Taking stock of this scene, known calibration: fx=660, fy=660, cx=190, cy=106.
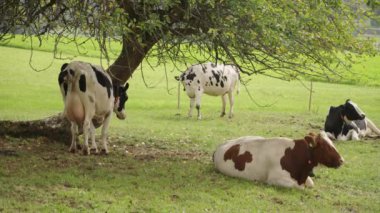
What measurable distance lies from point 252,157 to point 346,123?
763 centimetres

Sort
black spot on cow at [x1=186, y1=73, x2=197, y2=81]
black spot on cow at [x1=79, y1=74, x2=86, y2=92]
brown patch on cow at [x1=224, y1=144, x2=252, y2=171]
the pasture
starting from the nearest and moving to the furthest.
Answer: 1. the pasture
2. brown patch on cow at [x1=224, y1=144, x2=252, y2=171]
3. black spot on cow at [x1=79, y1=74, x2=86, y2=92]
4. black spot on cow at [x1=186, y1=73, x2=197, y2=81]

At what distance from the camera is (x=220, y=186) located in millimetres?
10180

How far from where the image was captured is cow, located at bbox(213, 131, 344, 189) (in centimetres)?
1051

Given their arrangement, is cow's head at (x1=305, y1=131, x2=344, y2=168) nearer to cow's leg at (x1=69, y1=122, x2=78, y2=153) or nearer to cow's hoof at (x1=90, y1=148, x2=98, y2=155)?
cow's hoof at (x1=90, y1=148, x2=98, y2=155)

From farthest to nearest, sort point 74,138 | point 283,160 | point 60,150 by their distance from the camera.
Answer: point 60,150
point 74,138
point 283,160

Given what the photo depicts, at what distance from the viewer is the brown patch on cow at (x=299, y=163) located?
415 inches

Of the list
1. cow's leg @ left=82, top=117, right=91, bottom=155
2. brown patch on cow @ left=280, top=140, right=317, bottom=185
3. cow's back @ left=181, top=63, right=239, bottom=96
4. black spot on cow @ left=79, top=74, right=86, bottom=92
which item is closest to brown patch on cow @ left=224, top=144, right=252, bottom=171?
brown patch on cow @ left=280, top=140, right=317, bottom=185

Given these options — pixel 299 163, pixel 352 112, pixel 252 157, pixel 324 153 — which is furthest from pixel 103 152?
pixel 352 112

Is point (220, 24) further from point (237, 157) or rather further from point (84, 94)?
point (84, 94)

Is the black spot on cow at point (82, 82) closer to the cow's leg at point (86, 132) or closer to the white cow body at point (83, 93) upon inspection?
the white cow body at point (83, 93)

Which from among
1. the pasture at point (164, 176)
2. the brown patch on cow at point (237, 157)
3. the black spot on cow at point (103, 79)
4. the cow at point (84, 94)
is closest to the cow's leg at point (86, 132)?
the cow at point (84, 94)

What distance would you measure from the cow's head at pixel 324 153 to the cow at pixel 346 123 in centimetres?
728

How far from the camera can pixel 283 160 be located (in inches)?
419

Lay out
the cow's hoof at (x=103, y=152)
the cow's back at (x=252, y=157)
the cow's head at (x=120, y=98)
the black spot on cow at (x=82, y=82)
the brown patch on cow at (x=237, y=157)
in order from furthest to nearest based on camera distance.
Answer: the cow's head at (x=120, y=98)
the cow's hoof at (x=103, y=152)
the black spot on cow at (x=82, y=82)
the brown patch on cow at (x=237, y=157)
the cow's back at (x=252, y=157)
